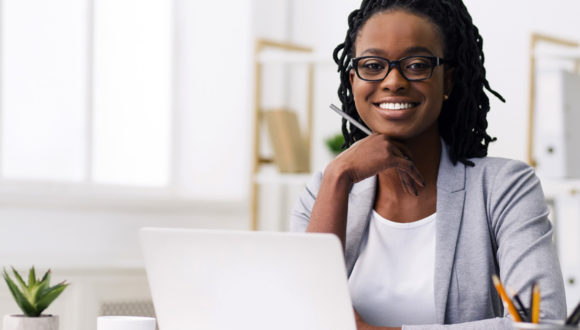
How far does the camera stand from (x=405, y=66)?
59.4 inches

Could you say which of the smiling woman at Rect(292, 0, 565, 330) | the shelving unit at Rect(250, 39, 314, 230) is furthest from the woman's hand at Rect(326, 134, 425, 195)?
the shelving unit at Rect(250, 39, 314, 230)

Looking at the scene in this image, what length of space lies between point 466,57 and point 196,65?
2120 millimetres

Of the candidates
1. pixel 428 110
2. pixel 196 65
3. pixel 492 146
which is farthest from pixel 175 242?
pixel 196 65

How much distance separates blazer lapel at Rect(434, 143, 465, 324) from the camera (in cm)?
146

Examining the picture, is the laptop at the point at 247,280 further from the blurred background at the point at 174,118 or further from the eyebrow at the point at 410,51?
the blurred background at the point at 174,118

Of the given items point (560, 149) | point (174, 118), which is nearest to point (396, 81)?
point (560, 149)

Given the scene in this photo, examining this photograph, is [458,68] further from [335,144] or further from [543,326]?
[335,144]

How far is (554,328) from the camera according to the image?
89 centimetres

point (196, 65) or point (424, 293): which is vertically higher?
point (196, 65)

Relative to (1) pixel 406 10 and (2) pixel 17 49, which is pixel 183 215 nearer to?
(2) pixel 17 49

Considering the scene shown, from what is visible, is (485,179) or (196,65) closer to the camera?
(485,179)

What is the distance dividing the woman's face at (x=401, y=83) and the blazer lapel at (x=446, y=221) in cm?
9

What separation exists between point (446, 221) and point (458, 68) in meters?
0.29

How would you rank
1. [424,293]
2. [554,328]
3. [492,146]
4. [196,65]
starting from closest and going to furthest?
[554,328]
[424,293]
[492,146]
[196,65]
